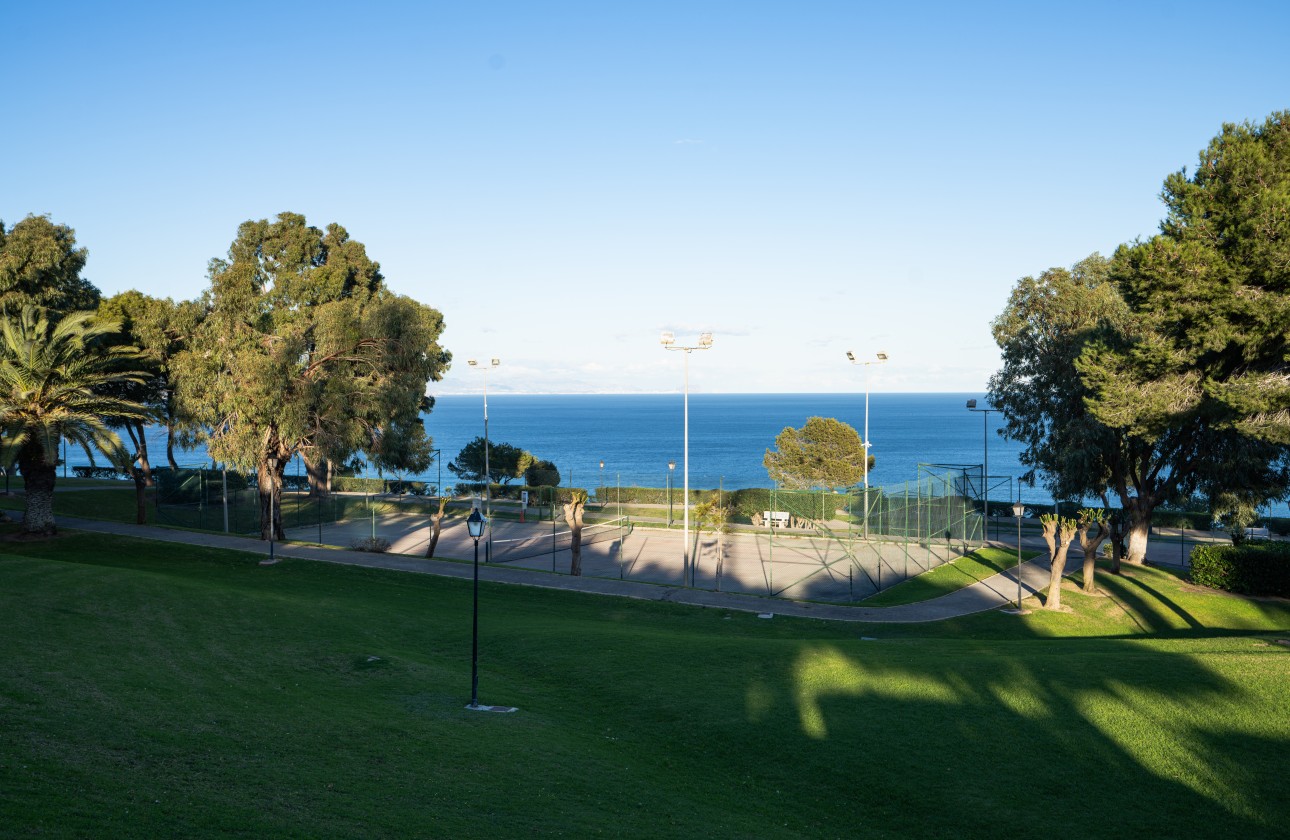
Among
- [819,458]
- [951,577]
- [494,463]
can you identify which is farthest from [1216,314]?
[494,463]

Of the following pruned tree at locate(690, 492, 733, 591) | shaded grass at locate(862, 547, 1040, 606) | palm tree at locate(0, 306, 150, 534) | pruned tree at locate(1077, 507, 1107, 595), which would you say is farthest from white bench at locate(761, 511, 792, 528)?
palm tree at locate(0, 306, 150, 534)

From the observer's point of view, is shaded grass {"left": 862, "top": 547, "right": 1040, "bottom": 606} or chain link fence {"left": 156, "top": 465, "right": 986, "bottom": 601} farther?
chain link fence {"left": 156, "top": 465, "right": 986, "bottom": 601}

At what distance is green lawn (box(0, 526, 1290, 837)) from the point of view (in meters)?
8.81

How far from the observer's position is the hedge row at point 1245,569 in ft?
91.2

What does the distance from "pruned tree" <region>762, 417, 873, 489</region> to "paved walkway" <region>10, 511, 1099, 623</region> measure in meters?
24.0

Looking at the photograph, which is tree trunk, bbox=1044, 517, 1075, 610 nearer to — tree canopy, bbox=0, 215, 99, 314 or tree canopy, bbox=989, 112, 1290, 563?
tree canopy, bbox=989, 112, 1290, 563

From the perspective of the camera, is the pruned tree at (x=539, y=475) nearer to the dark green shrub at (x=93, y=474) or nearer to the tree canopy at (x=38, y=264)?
the dark green shrub at (x=93, y=474)

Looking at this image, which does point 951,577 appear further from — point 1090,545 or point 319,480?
point 319,480

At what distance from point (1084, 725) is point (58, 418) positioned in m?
31.3

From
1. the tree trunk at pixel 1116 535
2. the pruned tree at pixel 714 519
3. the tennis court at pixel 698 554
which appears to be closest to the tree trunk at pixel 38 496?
the tennis court at pixel 698 554

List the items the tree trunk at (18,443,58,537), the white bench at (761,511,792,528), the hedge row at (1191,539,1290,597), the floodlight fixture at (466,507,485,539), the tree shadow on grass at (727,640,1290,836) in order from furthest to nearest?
the white bench at (761,511,792,528), the tree trunk at (18,443,58,537), the hedge row at (1191,539,1290,597), the floodlight fixture at (466,507,485,539), the tree shadow on grass at (727,640,1290,836)

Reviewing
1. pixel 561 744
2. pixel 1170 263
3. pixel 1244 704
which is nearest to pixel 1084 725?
pixel 1244 704

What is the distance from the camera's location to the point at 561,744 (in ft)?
39.2

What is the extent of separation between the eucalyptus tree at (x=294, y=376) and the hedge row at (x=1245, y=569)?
3112 centimetres
